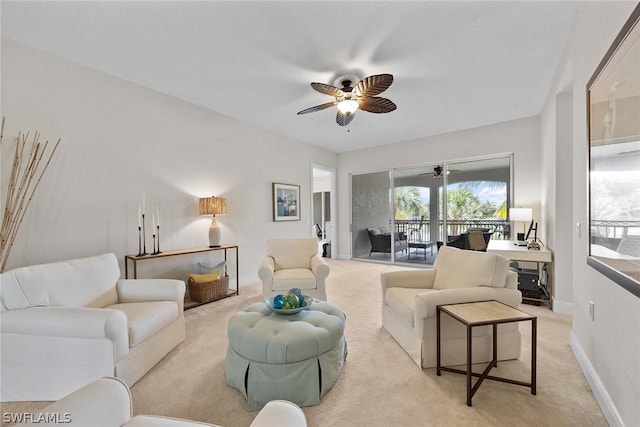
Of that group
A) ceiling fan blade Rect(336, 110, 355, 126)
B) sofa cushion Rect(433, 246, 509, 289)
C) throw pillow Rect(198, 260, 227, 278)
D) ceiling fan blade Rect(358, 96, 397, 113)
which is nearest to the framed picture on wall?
throw pillow Rect(198, 260, 227, 278)

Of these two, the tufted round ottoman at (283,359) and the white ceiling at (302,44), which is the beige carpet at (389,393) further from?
the white ceiling at (302,44)

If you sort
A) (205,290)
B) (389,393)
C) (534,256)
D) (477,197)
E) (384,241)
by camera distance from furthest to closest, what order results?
(384,241), (477,197), (205,290), (534,256), (389,393)

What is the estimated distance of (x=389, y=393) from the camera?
1778 millimetres

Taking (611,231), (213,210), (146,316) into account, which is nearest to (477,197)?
(611,231)

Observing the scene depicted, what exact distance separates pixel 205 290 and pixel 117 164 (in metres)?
1.76

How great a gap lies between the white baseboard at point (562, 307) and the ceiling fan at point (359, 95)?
2.87 meters

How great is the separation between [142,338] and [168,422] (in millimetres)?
1345

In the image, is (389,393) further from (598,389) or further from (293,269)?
(293,269)

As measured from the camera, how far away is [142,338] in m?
1.94

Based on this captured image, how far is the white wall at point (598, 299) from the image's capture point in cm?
131

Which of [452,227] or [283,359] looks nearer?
[283,359]

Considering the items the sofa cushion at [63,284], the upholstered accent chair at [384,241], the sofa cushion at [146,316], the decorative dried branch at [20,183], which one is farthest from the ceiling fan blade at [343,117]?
the upholstered accent chair at [384,241]

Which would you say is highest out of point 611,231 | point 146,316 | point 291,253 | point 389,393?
point 611,231

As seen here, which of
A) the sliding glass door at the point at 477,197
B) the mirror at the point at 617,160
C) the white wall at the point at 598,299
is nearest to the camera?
the mirror at the point at 617,160
